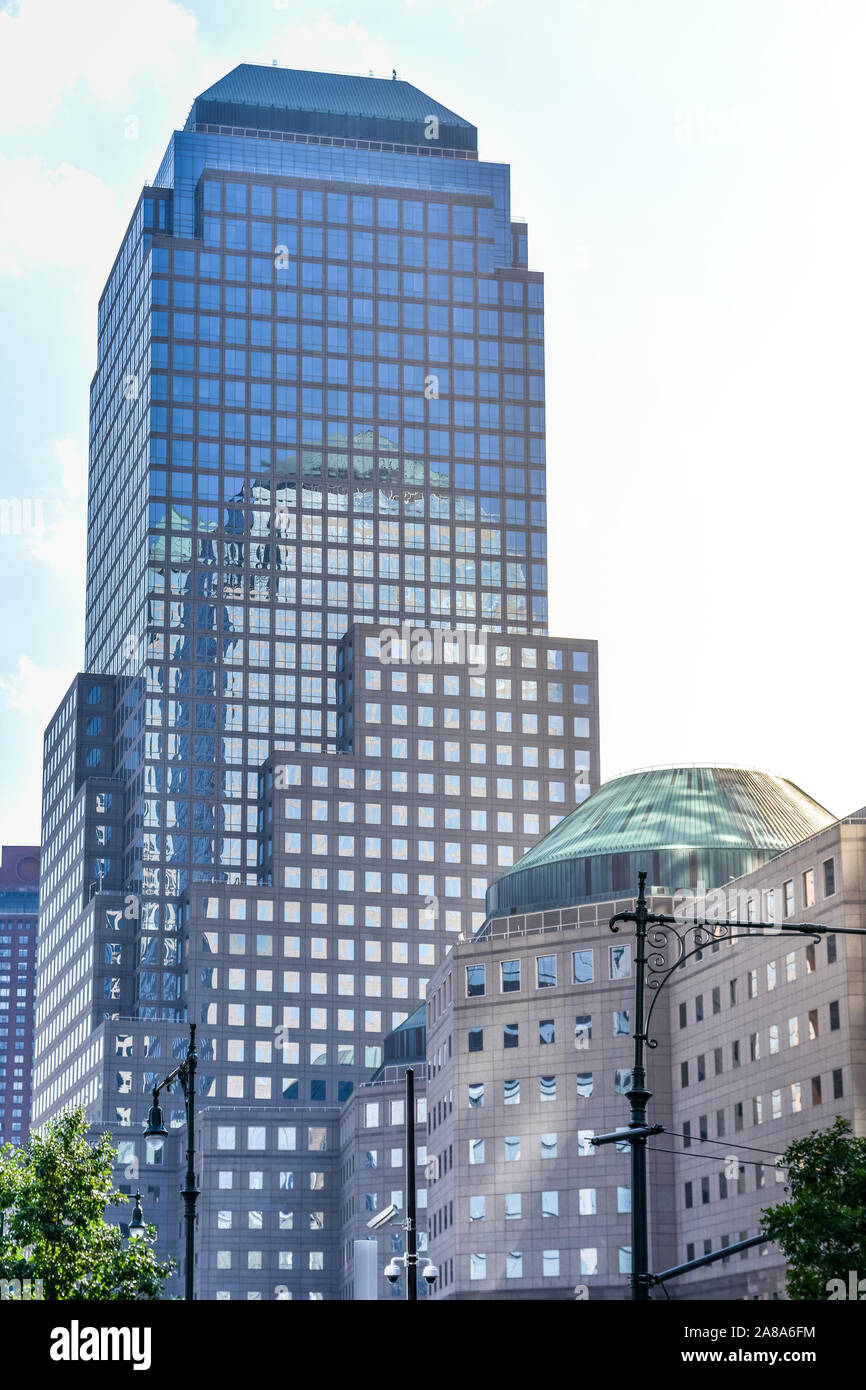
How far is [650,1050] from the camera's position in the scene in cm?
14012

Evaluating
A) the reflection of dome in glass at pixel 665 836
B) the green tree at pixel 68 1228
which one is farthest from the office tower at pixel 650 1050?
the green tree at pixel 68 1228

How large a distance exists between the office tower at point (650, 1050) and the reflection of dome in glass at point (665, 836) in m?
0.19

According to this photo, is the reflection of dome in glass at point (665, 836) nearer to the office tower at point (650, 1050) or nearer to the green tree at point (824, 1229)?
the office tower at point (650, 1050)

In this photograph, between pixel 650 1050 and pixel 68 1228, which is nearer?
pixel 68 1228

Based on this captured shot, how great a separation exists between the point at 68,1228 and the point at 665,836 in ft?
267

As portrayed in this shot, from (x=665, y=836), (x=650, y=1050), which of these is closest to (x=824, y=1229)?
(x=650, y=1050)

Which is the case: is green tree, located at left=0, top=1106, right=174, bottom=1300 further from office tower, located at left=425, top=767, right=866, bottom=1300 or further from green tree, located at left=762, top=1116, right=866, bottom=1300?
office tower, located at left=425, top=767, right=866, bottom=1300

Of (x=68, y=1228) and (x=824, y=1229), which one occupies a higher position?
(x=68, y=1228)

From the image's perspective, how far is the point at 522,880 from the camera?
550ft

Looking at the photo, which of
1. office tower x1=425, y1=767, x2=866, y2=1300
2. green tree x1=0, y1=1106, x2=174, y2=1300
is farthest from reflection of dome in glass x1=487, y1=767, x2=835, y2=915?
green tree x1=0, y1=1106, x2=174, y2=1300

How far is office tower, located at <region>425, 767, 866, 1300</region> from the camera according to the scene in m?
120

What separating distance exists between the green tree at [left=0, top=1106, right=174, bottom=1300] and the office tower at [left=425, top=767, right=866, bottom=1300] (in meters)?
43.2

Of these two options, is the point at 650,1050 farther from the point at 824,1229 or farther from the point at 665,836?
the point at 824,1229
